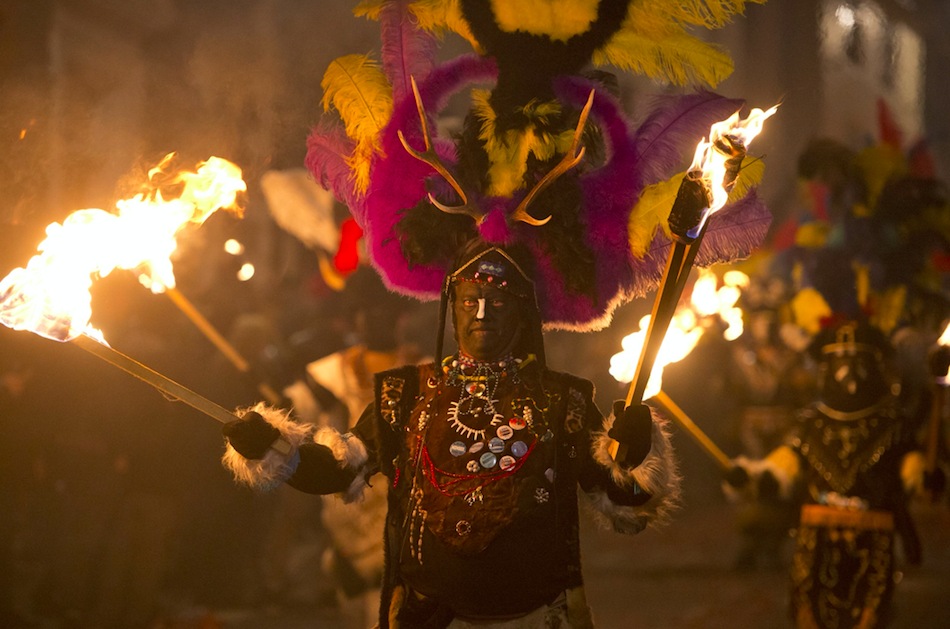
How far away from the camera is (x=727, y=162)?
2.23 m

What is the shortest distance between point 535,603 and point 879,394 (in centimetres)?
369

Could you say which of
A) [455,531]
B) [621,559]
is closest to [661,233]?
[455,531]

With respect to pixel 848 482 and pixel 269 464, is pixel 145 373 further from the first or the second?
pixel 848 482

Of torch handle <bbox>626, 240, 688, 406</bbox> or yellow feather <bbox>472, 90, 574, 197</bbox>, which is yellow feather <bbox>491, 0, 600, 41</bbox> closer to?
yellow feather <bbox>472, 90, 574, 197</bbox>

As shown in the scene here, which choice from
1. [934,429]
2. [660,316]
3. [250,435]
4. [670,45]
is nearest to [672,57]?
[670,45]

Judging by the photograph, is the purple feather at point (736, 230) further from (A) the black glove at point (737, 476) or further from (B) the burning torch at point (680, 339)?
(A) the black glove at point (737, 476)

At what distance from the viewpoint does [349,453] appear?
2748 mm

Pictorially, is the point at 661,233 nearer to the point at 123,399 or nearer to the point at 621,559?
the point at 123,399

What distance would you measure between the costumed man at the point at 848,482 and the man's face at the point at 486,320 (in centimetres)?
305

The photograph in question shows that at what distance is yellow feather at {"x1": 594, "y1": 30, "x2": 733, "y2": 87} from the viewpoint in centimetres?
285

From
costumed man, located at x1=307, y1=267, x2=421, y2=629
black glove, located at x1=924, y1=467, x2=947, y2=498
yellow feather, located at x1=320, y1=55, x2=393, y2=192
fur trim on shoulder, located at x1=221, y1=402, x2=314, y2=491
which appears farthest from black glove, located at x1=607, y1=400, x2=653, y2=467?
black glove, located at x1=924, y1=467, x2=947, y2=498

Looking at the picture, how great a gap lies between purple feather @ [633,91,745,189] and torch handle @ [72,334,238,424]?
5.63ft

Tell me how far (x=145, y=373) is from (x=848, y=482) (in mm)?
4472

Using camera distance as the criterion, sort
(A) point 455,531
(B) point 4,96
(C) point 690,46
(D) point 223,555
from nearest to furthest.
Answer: (A) point 455,531, (C) point 690,46, (B) point 4,96, (D) point 223,555
